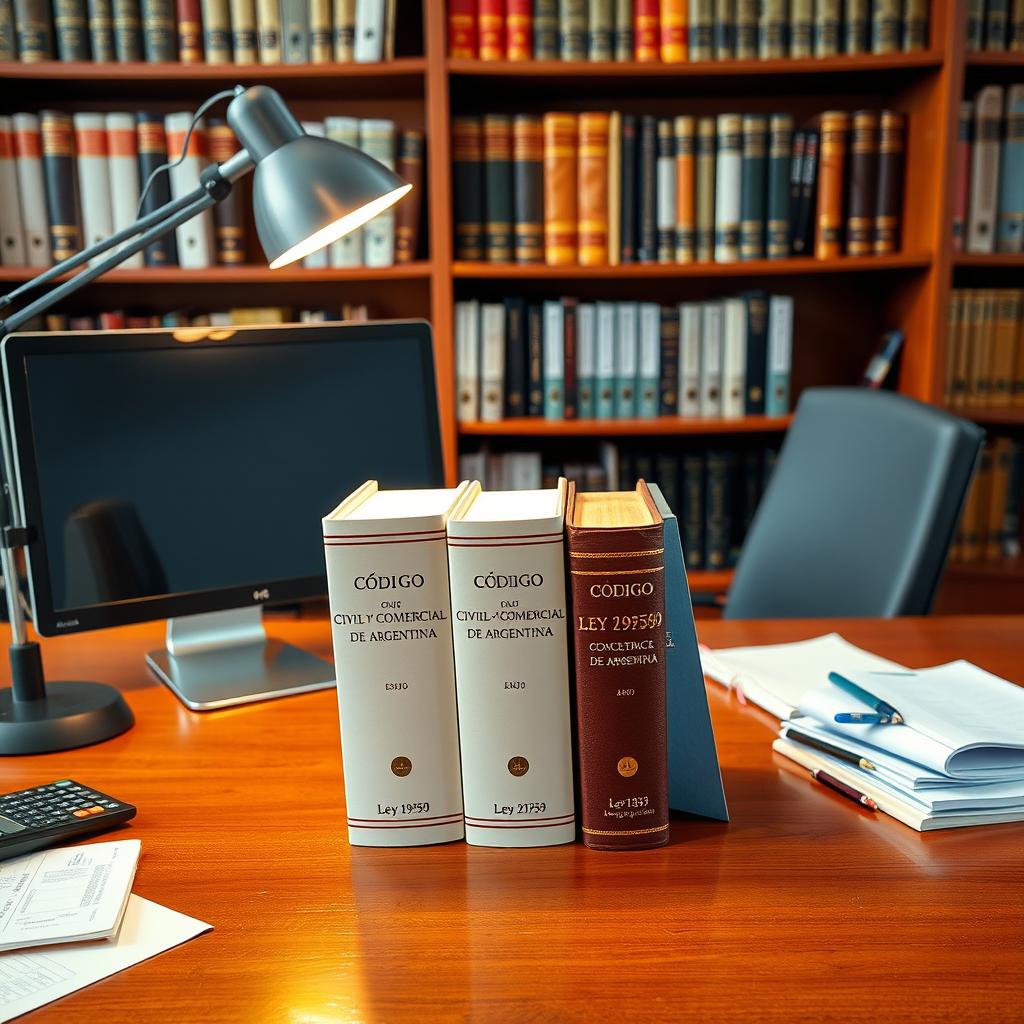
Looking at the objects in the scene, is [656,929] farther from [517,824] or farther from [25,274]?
[25,274]

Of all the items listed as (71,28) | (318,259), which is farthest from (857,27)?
(71,28)

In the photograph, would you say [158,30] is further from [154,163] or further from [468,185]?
[468,185]

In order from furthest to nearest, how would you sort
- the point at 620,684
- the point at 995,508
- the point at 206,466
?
the point at 995,508, the point at 206,466, the point at 620,684

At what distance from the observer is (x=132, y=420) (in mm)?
1258

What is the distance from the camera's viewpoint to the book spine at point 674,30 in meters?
2.33

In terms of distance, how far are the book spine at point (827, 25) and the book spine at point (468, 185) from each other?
76 centimetres

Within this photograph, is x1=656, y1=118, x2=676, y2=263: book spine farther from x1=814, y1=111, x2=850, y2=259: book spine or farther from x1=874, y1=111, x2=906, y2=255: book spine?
x1=874, y1=111, x2=906, y2=255: book spine

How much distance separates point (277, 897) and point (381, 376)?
73 centimetres

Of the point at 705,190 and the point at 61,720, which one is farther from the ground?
the point at 705,190

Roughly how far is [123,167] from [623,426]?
1249 millimetres

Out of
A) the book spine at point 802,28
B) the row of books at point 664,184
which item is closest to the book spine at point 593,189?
the row of books at point 664,184

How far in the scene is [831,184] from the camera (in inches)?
96.4

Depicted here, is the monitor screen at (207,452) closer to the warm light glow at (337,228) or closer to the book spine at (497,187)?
the warm light glow at (337,228)

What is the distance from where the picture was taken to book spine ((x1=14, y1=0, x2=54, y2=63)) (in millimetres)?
2295
